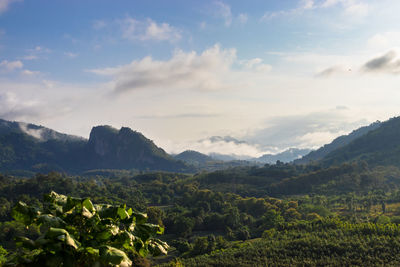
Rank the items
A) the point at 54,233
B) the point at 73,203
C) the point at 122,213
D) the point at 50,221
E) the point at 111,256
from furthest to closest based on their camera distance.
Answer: the point at 122,213 < the point at 73,203 < the point at 50,221 < the point at 111,256 < the point at 54,233

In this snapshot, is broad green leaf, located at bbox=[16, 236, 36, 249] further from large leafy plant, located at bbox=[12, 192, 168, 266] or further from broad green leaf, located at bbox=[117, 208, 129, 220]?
broad green leaf, located at bbox=[117, 208, 129, 220]

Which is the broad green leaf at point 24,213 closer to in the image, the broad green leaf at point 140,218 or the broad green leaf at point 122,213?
the broad green leaf at point 122,213

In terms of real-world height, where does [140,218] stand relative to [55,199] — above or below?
below

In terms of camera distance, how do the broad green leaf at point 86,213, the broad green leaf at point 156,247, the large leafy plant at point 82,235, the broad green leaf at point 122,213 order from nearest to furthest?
the large leafy plant at point 82,235, the broad green leaf at point 86,213, the broad green leaf at point 122,213, the broad green leaf at point 156,247

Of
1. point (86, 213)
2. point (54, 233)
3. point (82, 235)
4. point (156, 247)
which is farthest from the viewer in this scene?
point (156, 247)

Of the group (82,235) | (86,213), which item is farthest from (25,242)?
(86,213)

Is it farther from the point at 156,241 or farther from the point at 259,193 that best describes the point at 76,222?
the point at 259,193

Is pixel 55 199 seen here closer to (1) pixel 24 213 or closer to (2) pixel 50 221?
(1) pixel 24 213

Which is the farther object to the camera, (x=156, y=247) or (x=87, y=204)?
(x=156, y=247)

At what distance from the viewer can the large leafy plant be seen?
586cm

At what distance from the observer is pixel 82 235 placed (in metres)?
6.55

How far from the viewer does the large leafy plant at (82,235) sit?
586 centimetres

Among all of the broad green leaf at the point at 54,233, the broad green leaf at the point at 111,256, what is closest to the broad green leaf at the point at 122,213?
the broad green leaf at the point at 111,256

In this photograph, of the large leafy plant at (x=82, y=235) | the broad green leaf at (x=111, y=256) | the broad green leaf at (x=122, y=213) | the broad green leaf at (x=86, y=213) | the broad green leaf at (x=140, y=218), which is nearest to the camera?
the broad green leaf at (x=111, y=256)
